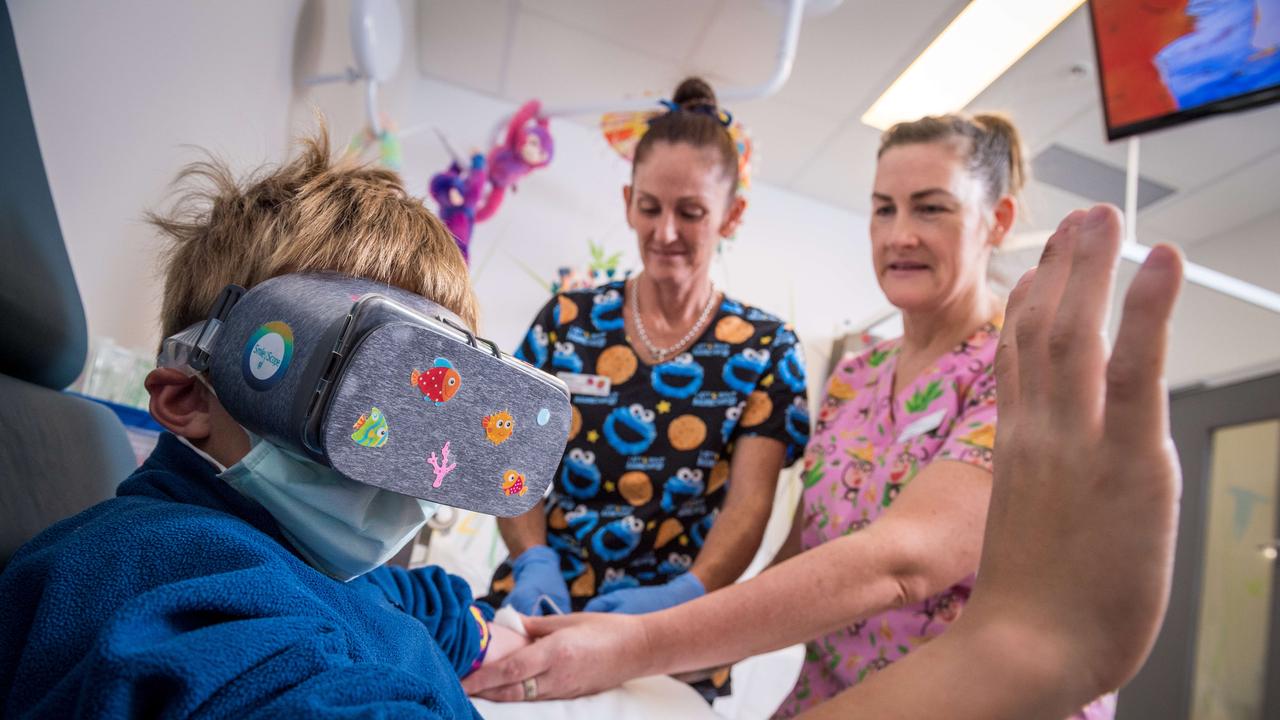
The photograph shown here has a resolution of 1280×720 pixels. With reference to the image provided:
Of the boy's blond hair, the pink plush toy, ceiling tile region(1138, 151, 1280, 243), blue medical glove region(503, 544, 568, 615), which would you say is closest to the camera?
the boy's blond hair

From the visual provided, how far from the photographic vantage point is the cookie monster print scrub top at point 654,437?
1378 millimetres

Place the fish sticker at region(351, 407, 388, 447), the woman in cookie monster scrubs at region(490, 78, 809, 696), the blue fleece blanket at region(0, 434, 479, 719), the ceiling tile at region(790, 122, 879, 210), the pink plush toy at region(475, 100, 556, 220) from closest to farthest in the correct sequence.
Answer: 1. the blue fleece blanket at region(0, 434, 479, 719)
2. the fish sticker at region(351, 407, 388, 447)
3. the woman in cookie monster scrubs at region(490, 78, 809, 696)
4. the pink plush toy at region(475, 100, 556, 220)
5. the ceiling tile at region(790, 122, 879, 210)

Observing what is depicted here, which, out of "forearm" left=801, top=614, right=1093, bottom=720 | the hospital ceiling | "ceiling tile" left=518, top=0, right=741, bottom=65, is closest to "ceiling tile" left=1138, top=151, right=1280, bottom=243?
the hospital ceiling

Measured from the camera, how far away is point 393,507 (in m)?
0.58

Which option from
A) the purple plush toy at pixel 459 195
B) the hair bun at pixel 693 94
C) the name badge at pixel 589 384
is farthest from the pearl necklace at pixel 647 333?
the purple plush toy at pixel 459 195

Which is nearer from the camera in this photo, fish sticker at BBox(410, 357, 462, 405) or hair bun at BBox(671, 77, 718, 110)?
fish sticker at BBox(410, 357, 462, 405)

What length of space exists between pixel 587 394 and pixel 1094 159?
3.40 meters

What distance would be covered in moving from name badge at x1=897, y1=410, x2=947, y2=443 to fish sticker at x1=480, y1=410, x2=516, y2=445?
0.74 m

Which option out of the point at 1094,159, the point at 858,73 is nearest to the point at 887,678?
the point at 858,73

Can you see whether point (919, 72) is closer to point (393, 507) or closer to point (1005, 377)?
point (1005, 377)

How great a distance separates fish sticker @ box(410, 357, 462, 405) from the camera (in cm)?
53

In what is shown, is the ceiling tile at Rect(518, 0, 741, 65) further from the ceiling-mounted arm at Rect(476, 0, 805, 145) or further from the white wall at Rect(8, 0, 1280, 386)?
the white wall at Rect(8, 0, 1280, 386)

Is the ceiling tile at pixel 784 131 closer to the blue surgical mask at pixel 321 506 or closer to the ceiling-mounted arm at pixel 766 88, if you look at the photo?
the ceiling-mounted arm at pixel 766 88

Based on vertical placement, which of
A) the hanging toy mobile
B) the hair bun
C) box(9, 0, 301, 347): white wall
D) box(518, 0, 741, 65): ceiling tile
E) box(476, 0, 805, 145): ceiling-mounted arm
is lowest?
box(9, 0, 301, 347): white wall
